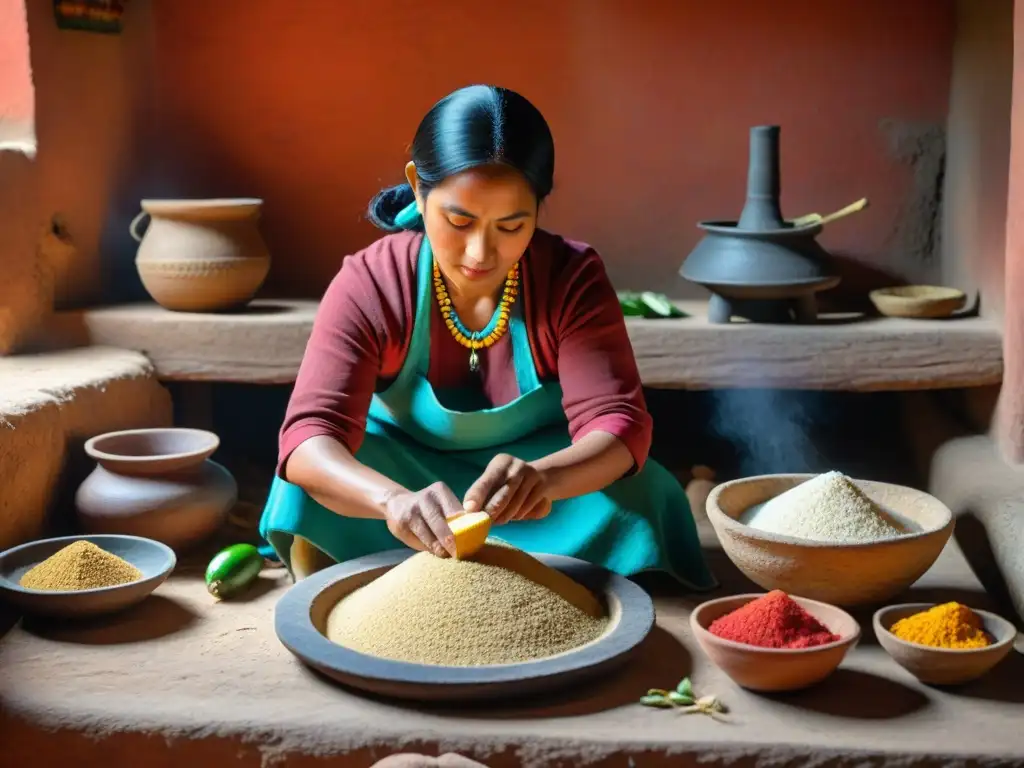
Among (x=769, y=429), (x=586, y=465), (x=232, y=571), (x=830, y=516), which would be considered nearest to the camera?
(x=586, y=465)

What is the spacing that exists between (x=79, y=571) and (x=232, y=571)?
39 cm

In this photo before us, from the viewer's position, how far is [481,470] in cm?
311

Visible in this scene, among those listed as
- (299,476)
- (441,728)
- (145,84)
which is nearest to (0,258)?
(145,84)

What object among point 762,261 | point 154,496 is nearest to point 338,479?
point 154,496

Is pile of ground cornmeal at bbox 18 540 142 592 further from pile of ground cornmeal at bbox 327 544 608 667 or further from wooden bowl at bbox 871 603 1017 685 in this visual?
wooden bowl at bbox 871 603 1017 685

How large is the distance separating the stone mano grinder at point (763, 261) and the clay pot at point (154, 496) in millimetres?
1603

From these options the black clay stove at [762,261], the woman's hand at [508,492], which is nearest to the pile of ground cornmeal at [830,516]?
the woman's hand at [508,492]

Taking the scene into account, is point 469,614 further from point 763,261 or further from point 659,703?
point 763,261

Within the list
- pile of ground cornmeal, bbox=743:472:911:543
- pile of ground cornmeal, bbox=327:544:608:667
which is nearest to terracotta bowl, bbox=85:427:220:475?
pile of ground cornmeal, bbox=327:544:608:667

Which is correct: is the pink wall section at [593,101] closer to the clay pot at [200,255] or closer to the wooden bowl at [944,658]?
the clay pot at [200,255]

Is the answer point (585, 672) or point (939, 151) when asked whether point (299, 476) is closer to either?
point (585, 672)

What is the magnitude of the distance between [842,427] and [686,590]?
166 centimetres

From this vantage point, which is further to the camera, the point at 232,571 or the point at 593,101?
the point at 593,101

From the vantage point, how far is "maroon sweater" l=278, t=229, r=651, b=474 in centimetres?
279
